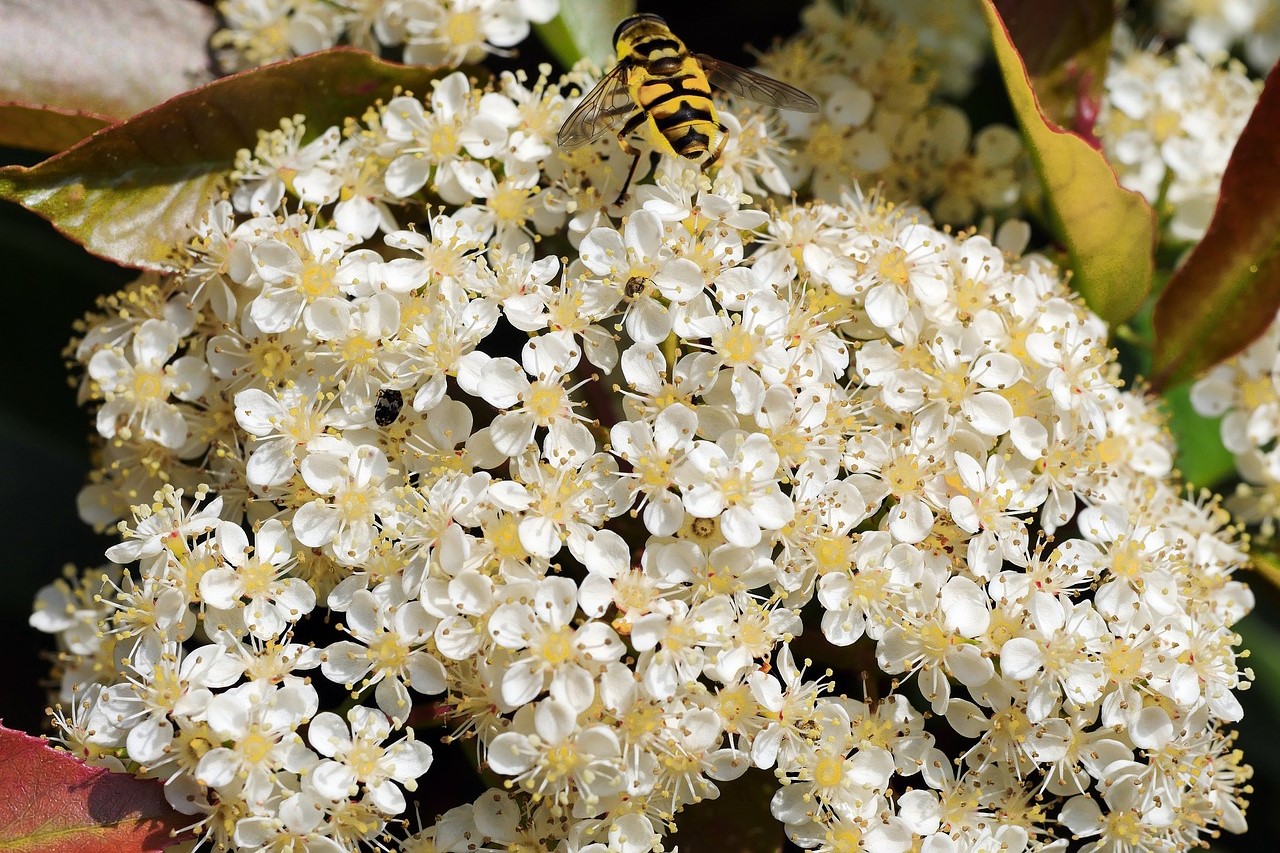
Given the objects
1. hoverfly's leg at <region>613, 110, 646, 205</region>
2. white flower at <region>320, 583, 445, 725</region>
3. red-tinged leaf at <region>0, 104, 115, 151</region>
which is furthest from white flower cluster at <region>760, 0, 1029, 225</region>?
red-tinged leaf at <region>0, 104, 115, 151</region>

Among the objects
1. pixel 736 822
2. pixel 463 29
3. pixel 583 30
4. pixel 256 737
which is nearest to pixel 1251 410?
pixel 736 822

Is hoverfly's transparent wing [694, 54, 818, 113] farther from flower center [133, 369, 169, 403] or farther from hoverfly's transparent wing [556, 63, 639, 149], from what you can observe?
flower center [133, 369, 169, 403]

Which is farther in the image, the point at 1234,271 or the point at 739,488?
the point at 1234,271

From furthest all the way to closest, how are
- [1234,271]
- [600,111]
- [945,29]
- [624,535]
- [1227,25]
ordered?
1. [1227,25]
2. [945,29]
3. [1234,271]
4. [600,111]
5. [624,535]

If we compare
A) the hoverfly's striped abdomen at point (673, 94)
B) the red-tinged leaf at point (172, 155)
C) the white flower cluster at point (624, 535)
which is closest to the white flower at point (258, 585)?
the white flower cluster at point (624, 535)

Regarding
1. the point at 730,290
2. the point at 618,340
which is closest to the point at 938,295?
the point at 730,290

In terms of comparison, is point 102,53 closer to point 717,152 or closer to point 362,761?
point 717,152
